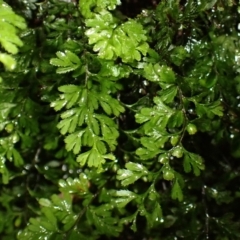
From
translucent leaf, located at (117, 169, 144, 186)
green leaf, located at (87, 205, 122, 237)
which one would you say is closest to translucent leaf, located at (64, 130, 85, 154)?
translucent leaf, located at (117, 169, 144, 186)

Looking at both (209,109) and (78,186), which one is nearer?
(209,109)

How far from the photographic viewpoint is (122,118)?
1.19 m

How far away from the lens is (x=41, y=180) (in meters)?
1.30

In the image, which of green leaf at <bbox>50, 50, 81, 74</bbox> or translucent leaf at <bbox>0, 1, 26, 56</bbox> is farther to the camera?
green leaf at <bbox>50, 50, 81, 74</bbox>

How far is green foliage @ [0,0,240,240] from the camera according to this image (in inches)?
38.0

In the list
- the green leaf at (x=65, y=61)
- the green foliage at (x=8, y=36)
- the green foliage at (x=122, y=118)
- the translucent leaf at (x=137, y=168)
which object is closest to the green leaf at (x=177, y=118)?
the green foliage at (x=122, y=118)

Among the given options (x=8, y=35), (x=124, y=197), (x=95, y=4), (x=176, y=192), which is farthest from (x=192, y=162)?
(x=8, y=35)

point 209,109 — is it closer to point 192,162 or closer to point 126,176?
point 192,162

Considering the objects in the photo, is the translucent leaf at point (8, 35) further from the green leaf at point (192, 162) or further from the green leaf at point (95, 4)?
the green leaf at point (192, 162)

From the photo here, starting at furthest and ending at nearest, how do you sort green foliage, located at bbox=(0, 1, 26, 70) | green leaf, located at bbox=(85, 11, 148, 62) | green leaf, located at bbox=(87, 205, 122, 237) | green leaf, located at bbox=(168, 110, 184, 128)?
green leaf, located at bbox=(87, 205, 122, 237) → green leaf, located at bbox=(168, 110, 184, 128) → green leaf, located at bbox=(85, 11, 148, 62) → green foliage, located at bbox=(0, 1, 26, 70)

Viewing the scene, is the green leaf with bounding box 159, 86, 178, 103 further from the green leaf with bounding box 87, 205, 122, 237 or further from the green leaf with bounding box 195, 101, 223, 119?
the green leaf with bounding box 87, 205, 122, 237

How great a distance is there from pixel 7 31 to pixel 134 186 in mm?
631

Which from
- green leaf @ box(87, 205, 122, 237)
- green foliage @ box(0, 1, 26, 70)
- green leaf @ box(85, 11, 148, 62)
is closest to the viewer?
green foliage @ box(0, 1, 26, 70)

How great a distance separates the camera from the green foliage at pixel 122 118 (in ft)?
3.16
